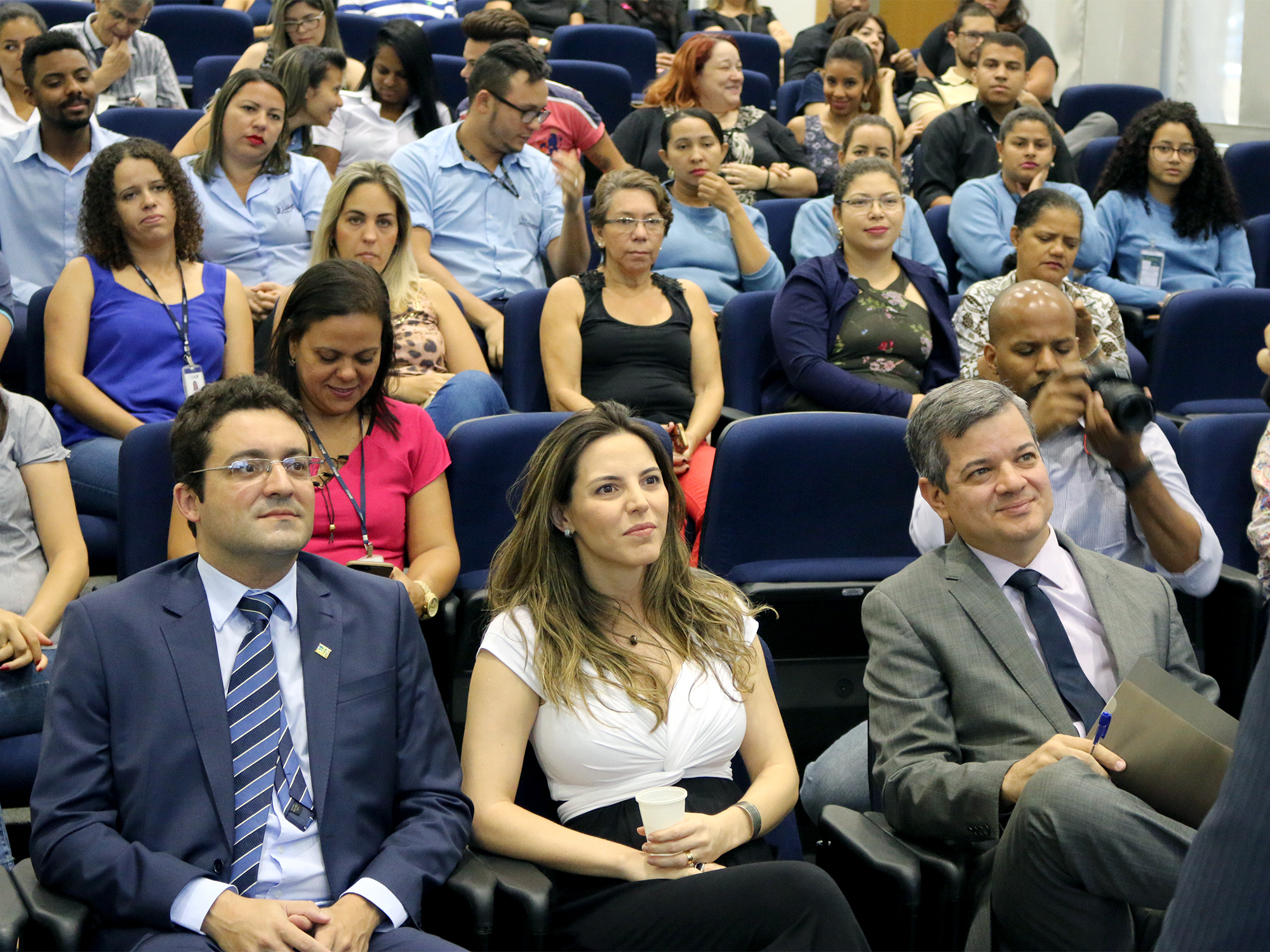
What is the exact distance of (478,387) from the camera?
117 inches

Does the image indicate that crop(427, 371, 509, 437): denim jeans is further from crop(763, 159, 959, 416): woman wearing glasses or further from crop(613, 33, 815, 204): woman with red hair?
crop(613, 33, 815, 204): woman with red hair

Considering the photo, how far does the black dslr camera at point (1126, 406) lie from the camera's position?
2256mm

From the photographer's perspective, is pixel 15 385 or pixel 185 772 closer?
pixel 185 772

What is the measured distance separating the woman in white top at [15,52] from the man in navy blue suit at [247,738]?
2.88m

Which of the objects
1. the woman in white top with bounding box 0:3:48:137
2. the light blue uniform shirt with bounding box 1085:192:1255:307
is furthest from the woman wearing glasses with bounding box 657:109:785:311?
the woman in white top with bounding box 0:3:48:137

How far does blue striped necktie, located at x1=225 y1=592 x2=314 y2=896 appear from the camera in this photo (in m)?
1.62

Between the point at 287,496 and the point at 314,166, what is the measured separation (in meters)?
2.37

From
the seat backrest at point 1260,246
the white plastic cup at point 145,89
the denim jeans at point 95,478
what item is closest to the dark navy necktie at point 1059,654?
the denim jeans at point 95,478

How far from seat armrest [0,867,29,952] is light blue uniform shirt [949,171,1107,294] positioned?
11.3ft

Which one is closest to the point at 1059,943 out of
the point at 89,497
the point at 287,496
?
the point at 287,496

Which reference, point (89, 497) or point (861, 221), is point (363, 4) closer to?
point (861, 221)

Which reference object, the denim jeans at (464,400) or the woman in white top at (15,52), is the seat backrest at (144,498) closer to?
the denim jeans at (464,400)

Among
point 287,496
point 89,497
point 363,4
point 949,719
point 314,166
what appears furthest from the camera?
point 363,4

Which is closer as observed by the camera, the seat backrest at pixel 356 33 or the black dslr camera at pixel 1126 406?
the black dslr camera at pixel 1126 406
